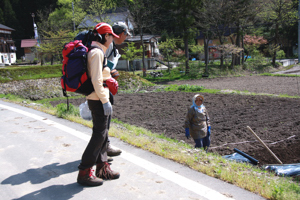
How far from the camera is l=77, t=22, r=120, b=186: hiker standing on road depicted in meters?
3.08

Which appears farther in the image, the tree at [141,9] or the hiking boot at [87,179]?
the tree at [141,9]

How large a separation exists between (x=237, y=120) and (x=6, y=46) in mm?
60087

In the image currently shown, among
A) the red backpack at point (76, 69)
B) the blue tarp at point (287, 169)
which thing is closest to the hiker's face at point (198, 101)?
the blue tarp at point (287, 169)

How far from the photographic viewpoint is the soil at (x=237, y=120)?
6782 mm

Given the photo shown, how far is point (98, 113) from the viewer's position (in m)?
3.26

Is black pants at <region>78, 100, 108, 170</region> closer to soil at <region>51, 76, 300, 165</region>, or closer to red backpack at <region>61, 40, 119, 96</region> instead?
red backpack at <region>61, 40, 119, 96</region>

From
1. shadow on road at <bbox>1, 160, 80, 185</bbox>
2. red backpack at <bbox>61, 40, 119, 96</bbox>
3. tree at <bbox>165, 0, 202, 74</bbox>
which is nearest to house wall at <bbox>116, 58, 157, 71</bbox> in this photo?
tree at <bbox>165, 0, 202, 74</bbox>

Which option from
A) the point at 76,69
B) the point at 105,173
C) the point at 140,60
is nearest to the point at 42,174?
the point at 105,173

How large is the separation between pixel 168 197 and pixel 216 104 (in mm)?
10468

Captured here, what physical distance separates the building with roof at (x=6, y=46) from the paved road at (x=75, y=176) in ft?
185

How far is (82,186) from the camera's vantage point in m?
3.19

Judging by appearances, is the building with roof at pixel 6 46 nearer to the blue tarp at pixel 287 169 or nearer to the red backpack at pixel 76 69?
the red backpack at pixel 76 69

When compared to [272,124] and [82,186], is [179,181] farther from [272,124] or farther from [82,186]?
[272,124]

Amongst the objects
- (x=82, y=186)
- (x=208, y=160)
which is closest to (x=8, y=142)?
(x=82, y=186)
